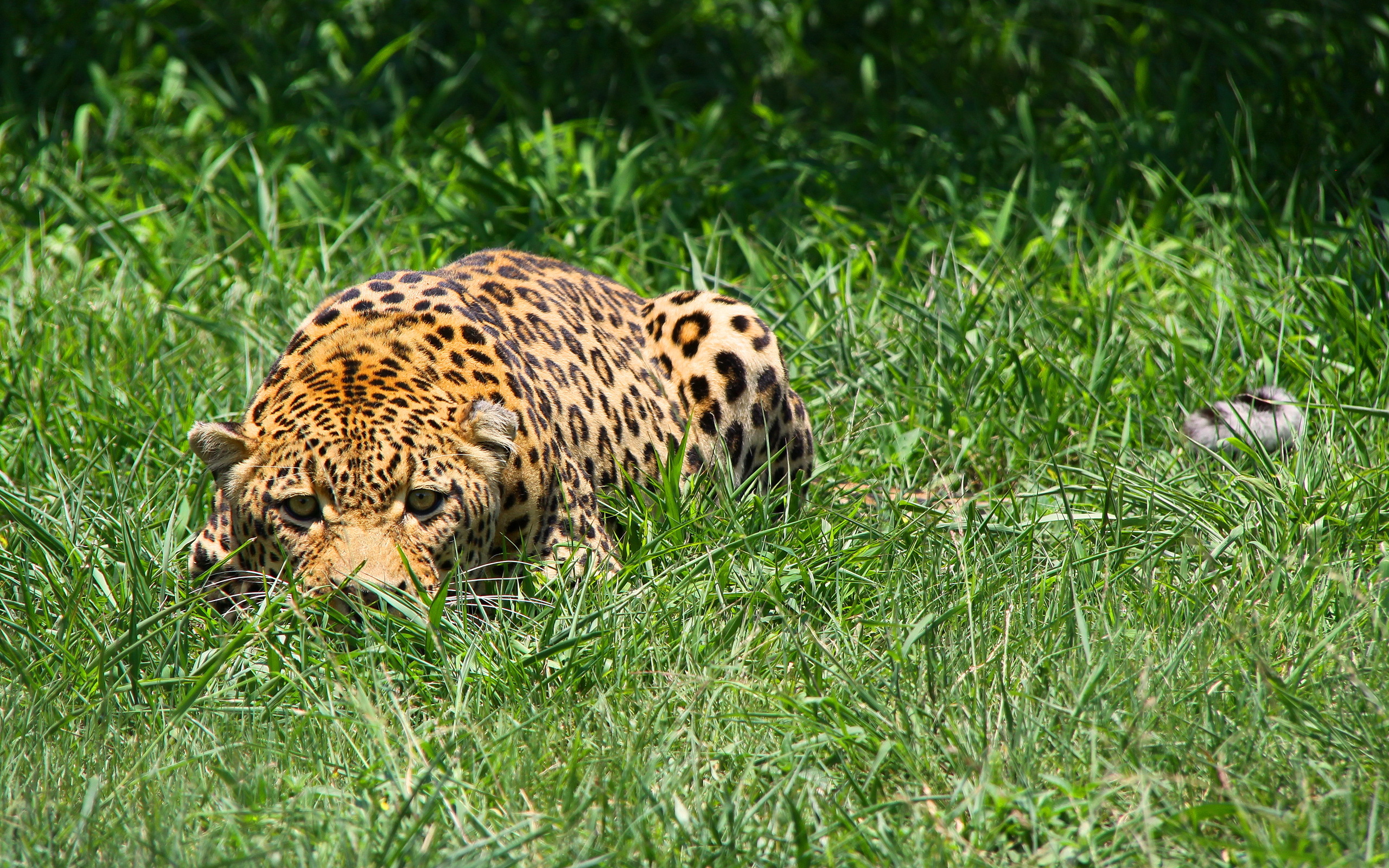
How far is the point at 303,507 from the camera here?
356cm

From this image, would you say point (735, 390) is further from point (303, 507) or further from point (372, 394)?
point (303, 507)

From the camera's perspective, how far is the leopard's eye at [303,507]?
11.6 ft

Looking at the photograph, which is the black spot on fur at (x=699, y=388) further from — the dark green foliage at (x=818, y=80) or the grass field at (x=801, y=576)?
the dark green foliage at (x=818, y=80)

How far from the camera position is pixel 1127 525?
13.9 ft

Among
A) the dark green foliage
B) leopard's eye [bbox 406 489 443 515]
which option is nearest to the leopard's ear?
leopard's eye [bbox 406 489 443 515]

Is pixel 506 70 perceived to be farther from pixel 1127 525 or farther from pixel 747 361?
pixel 1127 525

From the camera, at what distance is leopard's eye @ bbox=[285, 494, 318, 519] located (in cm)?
355

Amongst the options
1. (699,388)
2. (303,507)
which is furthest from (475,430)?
(699,388)

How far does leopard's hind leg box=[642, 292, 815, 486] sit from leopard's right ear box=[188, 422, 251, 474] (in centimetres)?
163

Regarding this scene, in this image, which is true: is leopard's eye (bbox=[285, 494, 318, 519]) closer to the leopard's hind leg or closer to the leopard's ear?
the leopard's ear

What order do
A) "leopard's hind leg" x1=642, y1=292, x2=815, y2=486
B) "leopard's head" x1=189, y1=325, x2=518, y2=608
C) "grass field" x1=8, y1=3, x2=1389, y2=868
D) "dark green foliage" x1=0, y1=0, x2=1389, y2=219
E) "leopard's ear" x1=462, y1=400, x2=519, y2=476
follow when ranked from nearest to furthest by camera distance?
"grass field" x1=8, y1=3, x2=1389, y2=868 → "leopard's head" x1=189, y1=325, x2=518, y2=608 → "leopard's ear" x1=462, y1=400, x2=519, y2=476 → "leopard's hind leg" x1=642, y1=292, x2=815, y2=486 → "dark green foliage" x1=0, y1=0, x2=1389, y2=219

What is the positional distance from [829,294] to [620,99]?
285 centimetres

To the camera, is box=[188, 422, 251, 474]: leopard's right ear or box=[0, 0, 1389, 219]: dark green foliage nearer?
box=[188, 422, 251, 474]: leopard's right ear

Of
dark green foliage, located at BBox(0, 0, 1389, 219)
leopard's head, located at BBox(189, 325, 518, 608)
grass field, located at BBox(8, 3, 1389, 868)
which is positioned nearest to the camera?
grass field, located at BBox(8, 3, 1389, 868)
